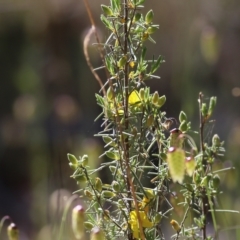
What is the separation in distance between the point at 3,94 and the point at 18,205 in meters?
0.77

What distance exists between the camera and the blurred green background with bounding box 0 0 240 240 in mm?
2867

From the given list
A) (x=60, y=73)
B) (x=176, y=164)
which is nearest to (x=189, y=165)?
(x=176, y=164)

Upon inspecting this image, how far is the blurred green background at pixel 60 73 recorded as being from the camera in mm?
2867

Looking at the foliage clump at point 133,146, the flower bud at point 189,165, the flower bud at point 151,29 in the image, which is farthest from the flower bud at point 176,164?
the flower bud at point 151,29

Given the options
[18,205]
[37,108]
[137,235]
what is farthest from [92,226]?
[18,205]

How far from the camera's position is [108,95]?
1.08 metres

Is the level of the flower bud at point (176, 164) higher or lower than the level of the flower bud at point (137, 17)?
lower

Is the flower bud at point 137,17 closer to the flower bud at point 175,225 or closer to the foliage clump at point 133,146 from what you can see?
the foliage clump at point 133,146

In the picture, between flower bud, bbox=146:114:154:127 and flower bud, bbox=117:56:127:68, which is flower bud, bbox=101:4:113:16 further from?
flower bud, bbox=146:114:154:127

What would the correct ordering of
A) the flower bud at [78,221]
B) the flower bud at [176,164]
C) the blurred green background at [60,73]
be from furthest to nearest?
1. the blurred green background at [60,73]
2. the flower bud at [78,221]
3. the flower bud at [176,164]

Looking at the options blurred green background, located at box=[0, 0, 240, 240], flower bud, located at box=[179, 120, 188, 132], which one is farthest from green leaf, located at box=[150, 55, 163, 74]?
blurred green background, located at box=[0, 0, 240, 240]

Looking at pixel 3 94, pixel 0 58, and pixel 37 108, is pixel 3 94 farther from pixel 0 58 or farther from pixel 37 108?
pixel 37 108

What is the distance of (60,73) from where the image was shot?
144 inches

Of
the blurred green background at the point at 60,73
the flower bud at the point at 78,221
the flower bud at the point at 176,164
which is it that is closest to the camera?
the flower bud at the point at 176,164
